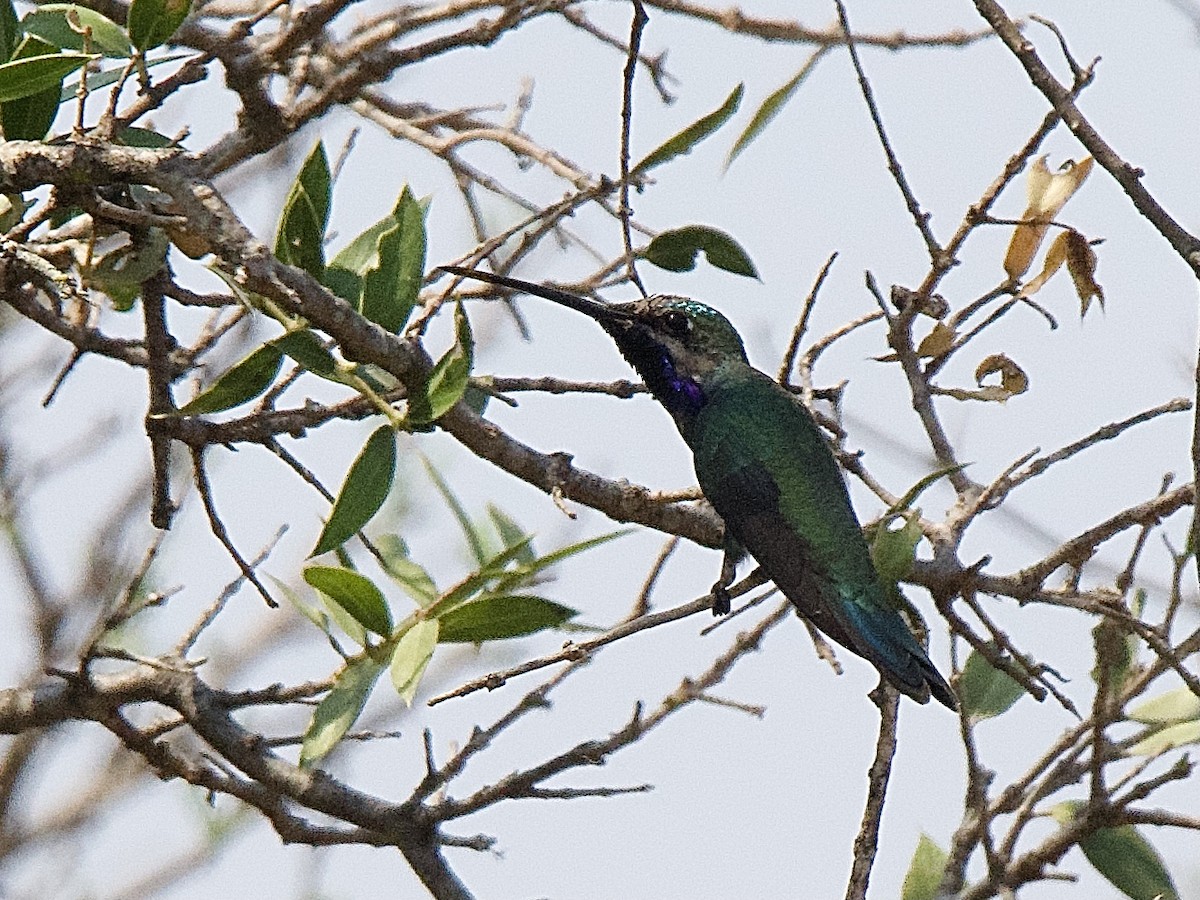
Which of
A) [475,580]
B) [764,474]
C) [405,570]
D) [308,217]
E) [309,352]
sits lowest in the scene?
[475,580]

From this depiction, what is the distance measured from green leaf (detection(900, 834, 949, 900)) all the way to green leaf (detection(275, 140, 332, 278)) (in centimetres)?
136

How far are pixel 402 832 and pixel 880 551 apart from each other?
0.85 m

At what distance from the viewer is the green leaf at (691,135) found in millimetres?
2637

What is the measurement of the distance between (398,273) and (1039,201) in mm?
957

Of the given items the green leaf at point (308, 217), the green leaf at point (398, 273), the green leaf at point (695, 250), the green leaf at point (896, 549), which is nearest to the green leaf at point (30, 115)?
the green leaf at point (308, 217)

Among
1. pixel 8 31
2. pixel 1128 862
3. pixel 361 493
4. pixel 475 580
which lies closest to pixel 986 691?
pixel 1128 862

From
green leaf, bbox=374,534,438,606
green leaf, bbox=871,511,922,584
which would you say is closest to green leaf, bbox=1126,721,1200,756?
green leaf, bbox=871,511,922,584

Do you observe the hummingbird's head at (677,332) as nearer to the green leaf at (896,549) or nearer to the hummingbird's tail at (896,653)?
the hummingbird's tail at (896,653)

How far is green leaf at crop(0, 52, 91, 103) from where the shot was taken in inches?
83.7

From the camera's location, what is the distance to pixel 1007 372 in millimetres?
2609

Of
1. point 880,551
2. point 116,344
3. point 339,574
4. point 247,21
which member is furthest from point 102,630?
point 880,551

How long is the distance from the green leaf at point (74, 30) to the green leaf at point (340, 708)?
0.90 metres

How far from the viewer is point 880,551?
2.39m

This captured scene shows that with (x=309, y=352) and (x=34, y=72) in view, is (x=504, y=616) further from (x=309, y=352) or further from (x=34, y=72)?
(x=34, y=72)
